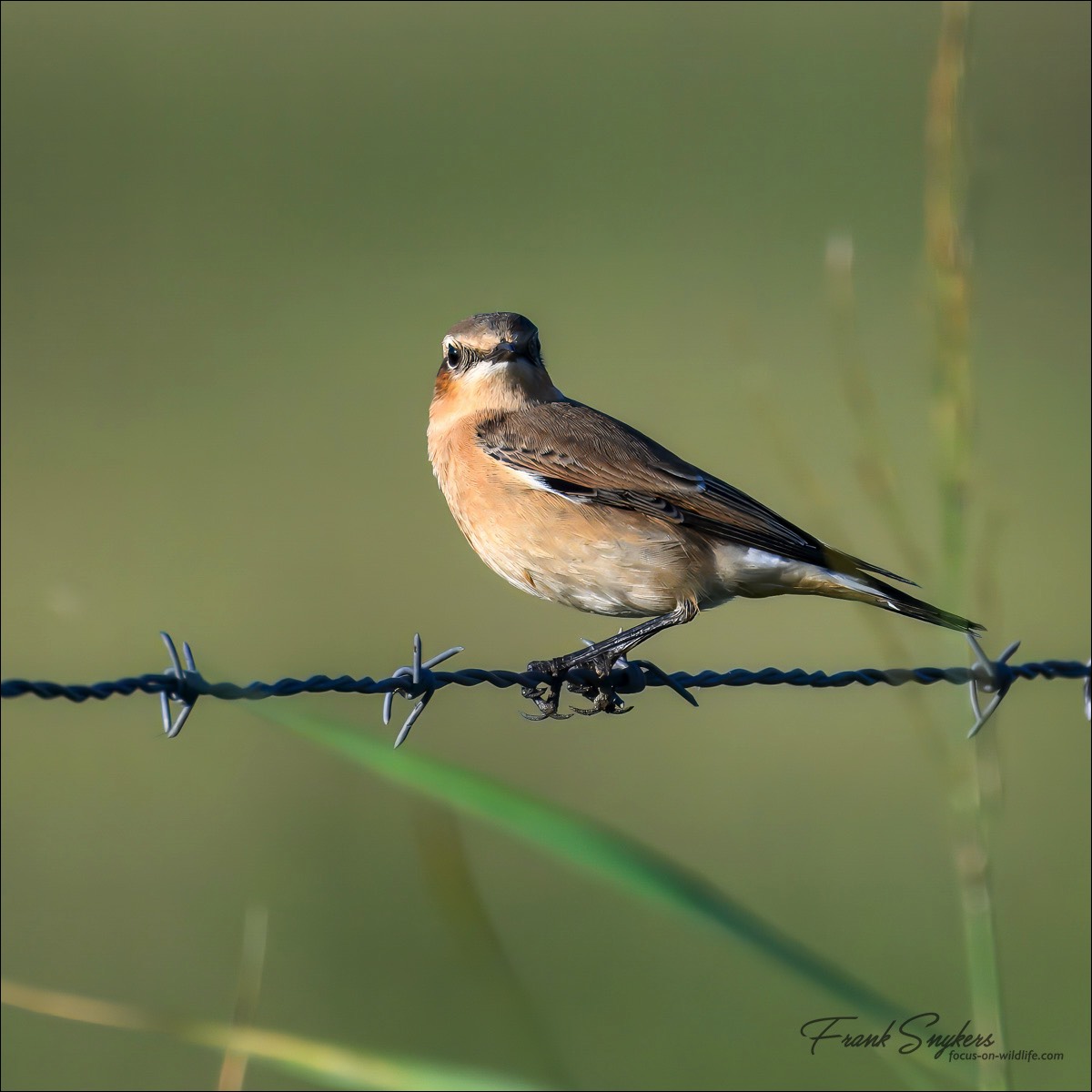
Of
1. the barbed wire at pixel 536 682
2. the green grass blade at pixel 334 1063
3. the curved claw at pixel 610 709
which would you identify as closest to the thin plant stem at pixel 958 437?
the barbed wire at pixel 536 682

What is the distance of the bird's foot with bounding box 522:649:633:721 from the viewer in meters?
4.82

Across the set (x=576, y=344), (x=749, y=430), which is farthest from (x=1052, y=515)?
(x=576, y=344)

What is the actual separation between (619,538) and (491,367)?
112cm

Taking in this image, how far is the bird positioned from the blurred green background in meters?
0.77

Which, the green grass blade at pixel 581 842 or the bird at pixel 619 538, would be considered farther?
the bird at pixel 619 538

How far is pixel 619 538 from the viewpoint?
205 inches

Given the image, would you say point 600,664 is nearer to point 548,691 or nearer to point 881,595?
point 548,691

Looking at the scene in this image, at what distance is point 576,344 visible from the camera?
680 inches

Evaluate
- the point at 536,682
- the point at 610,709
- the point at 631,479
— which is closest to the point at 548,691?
the point at 610,709

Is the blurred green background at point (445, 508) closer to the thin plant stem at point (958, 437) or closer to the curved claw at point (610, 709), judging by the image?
the thin plant stem at point (958, 437)

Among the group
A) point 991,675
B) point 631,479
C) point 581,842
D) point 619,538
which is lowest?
point 581,842

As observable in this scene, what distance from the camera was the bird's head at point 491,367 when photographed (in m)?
Result: 5.95

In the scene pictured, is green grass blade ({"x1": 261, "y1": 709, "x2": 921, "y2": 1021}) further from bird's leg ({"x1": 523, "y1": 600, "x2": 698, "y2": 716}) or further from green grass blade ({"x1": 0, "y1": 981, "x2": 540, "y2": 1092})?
bird's leg ({"x1": 523, "y1": 600, "x2": 698, "y2": 716})

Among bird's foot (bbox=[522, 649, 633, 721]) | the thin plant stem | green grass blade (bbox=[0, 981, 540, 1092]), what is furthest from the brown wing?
green grass blade (bbox=[0, 981, 540, 1092])
